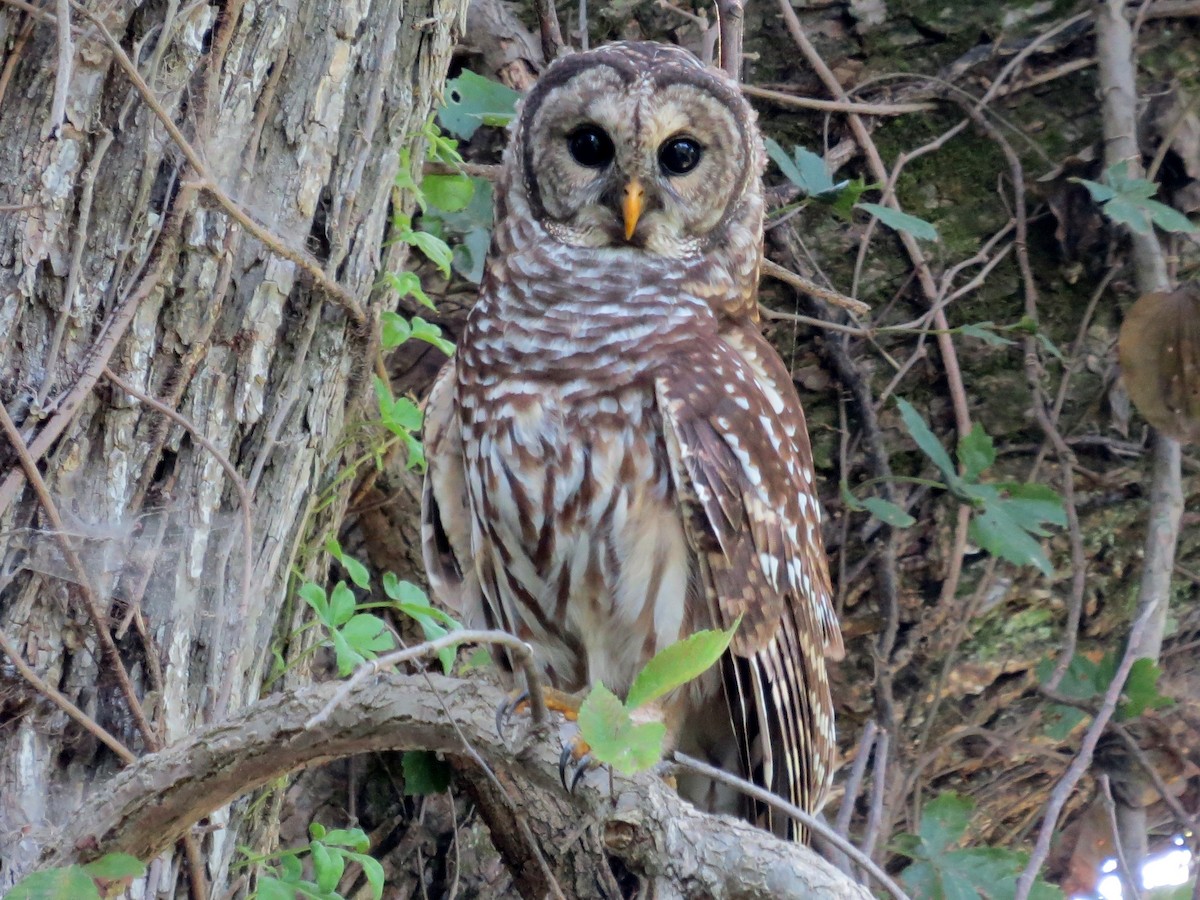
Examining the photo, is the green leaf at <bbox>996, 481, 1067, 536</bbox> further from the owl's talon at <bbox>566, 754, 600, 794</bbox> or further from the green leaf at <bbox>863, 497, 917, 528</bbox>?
the owl's talon at <bbox>566, 754, 600, 794</bbox>

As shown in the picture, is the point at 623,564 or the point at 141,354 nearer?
the point at 141,354

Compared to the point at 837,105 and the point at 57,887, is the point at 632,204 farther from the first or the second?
the point at 57,887

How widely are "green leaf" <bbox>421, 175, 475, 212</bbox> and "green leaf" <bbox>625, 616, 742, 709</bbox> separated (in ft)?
5.47

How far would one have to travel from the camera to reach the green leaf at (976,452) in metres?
2.97

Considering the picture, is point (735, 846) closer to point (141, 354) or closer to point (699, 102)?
point (141, 354)

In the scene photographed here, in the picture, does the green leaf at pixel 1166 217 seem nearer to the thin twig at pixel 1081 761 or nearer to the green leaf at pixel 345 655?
the thin twig at pixel 1081 761

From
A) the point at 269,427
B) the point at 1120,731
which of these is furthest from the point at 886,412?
the point at 269,427

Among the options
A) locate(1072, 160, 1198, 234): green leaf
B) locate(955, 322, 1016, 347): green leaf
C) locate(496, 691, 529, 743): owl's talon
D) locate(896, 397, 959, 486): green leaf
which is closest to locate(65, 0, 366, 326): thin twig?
locate(496, 691, 529, 743): owl's talon

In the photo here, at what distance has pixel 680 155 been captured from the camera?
2371 mm

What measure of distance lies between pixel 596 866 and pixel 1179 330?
1.92m

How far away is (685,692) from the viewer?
2342mm

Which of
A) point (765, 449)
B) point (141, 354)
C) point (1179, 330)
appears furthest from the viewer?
point (1179, 330)

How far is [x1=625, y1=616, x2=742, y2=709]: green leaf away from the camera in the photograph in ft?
3.94

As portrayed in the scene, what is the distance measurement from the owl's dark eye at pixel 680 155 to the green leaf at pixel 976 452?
104 centimetres
